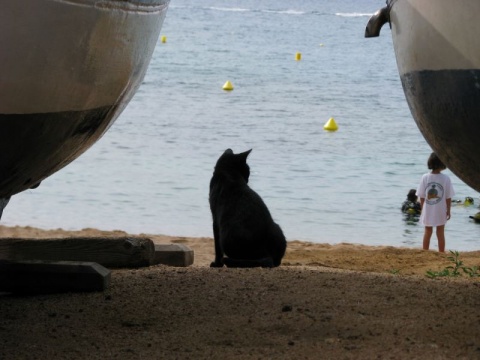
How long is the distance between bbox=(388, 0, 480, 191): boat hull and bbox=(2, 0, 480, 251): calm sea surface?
23.7 ft

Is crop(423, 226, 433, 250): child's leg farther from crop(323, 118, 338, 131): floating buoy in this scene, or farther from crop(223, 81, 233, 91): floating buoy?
crop(223, 81, 233, 91): floating buoy

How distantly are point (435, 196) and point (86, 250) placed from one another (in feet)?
16.9

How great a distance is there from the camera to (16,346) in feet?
13.5

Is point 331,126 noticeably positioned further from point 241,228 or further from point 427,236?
point 241,228

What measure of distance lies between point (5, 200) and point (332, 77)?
1219 inches

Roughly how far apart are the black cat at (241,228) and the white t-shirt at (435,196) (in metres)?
3.77

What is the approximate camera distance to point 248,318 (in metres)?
4.49

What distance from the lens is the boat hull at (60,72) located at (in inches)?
138

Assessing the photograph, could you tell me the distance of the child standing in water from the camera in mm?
10070

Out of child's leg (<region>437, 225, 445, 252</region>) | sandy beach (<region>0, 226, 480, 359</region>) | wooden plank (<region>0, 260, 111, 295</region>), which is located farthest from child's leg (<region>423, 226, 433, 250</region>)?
wooden plank (<region>0, 260, 111, 295</region>)

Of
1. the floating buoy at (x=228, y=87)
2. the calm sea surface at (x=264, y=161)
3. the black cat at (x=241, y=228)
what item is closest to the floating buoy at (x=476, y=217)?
the calm sea surface at (x=264, y=161)

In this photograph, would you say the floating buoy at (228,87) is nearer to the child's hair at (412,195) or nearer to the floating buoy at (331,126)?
the floating buoy at (331,126)

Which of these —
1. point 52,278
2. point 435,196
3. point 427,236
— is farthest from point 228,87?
point 52,278

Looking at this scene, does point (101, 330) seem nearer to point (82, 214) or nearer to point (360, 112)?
point (82, 214)
